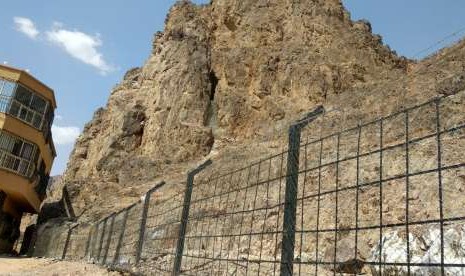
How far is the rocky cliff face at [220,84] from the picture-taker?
3712cm

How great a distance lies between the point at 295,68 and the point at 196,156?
11.7 m

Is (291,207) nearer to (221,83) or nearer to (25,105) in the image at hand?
(25,105)

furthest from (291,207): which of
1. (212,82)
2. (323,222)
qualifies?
(212,82)

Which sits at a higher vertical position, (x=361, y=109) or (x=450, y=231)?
(x=361, y=109)

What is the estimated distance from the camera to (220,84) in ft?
144

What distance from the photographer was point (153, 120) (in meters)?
41.3

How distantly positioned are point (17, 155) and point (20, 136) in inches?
43.3

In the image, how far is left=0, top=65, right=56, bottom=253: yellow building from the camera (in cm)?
2594

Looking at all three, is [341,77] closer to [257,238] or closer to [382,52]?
[382,52]

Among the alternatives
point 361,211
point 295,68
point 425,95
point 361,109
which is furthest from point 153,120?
point 361,211

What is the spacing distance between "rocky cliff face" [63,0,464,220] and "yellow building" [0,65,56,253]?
4.75 m

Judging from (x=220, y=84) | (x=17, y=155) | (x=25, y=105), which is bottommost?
(x=17, y=155)

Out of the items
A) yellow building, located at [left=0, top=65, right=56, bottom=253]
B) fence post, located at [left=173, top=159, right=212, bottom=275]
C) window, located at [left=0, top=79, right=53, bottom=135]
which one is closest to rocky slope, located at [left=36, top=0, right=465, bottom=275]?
yellow building, located at [left=0, top=65, right=56, bottom=253]

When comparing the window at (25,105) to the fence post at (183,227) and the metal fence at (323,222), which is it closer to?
the metal fence at (323,222)
